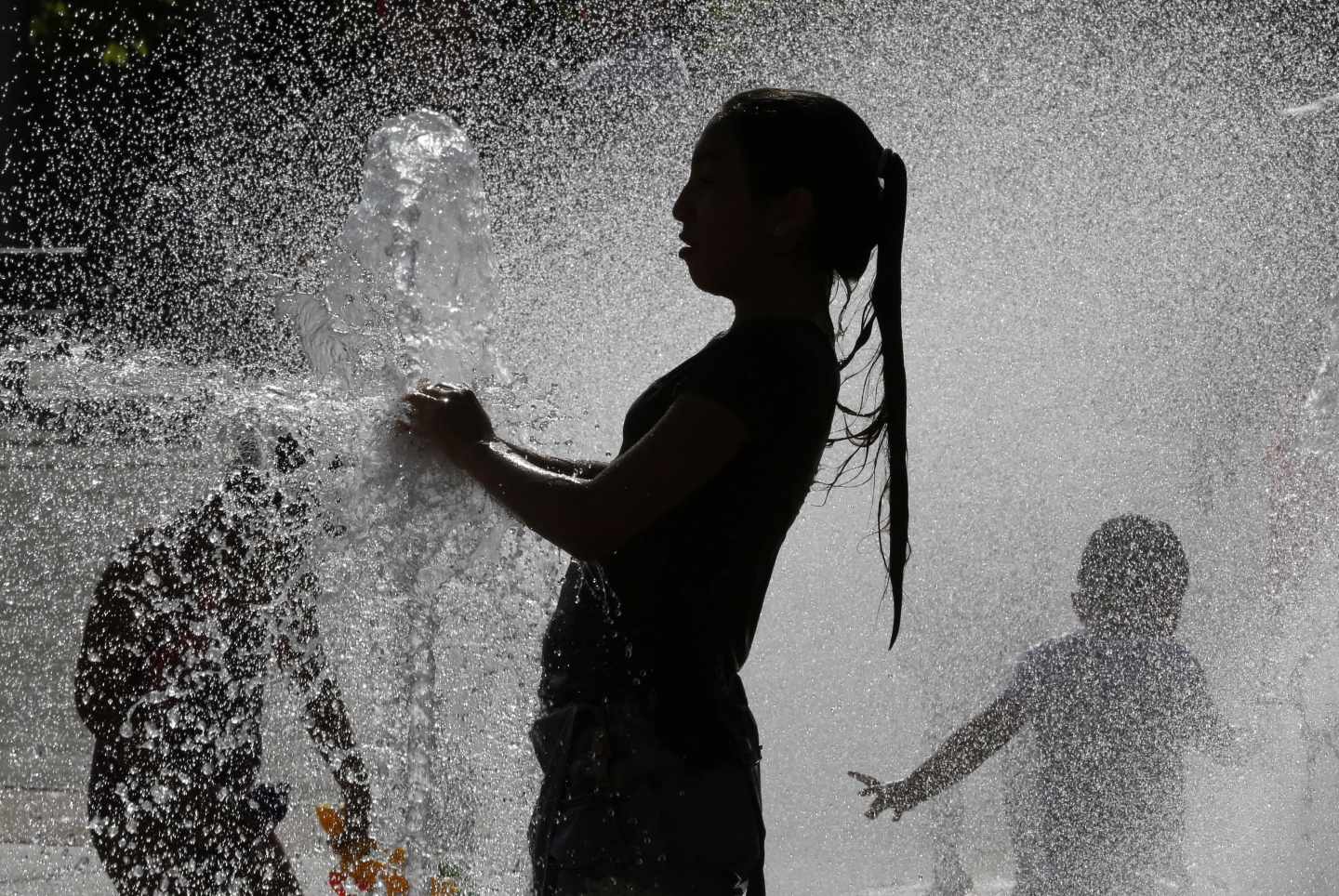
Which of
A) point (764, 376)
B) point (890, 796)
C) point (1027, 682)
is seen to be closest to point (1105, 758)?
point (1027, 682)

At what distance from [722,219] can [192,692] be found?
1.49 metres

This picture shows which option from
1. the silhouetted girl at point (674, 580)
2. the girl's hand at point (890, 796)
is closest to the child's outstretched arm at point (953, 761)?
the girl's hand at point (890, 796)

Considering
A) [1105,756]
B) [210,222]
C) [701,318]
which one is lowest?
[1105,756]

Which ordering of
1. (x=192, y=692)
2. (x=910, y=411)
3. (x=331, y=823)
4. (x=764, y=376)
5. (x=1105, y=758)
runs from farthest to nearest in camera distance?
(x=910, y=411)
(x=1105, y=758)
(x=192, y=692)
(x=331, y=823)
(x=764, y=376)

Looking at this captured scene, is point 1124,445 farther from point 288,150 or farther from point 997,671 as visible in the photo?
point 288,150

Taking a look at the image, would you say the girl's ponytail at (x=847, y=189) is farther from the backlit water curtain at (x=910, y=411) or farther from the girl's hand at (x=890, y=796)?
the girl's hand at (x=890, y=796)

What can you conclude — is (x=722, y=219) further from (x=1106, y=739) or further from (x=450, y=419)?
(x=1106, y=739)

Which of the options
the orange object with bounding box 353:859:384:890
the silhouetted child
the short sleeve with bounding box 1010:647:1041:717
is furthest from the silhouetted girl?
the short sleeve with bounding box 1010:647:1041:717

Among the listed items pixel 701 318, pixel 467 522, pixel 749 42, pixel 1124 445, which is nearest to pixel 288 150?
pixel 749 42

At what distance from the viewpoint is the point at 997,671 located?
13.4ft

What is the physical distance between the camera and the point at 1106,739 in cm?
307

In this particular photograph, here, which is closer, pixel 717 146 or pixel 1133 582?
pixel 717 146

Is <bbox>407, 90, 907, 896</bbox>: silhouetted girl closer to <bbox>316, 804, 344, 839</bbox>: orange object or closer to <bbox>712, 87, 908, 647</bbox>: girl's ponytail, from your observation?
<bbox>712, 87, 908, 647</bbox>: girl's ponytail

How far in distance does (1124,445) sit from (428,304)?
3.23m
